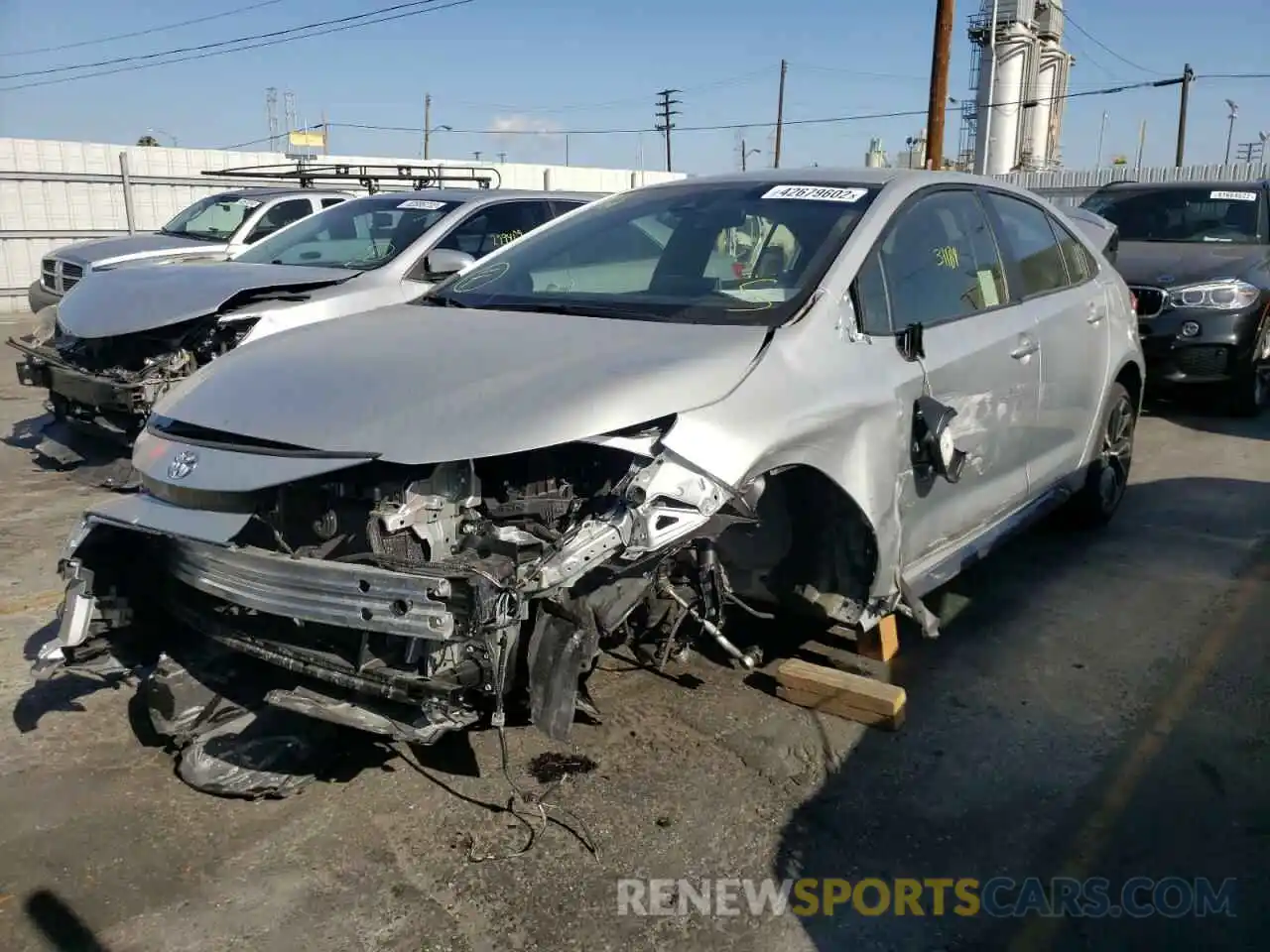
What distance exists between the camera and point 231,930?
261 centimetres

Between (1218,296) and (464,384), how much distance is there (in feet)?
23.8

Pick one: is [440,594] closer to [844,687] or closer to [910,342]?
[844,687]

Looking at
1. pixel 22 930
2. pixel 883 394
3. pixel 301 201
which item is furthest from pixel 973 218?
pixel 301 201

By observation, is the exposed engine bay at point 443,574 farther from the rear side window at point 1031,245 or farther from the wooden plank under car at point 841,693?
the rear side window at point 1031,245

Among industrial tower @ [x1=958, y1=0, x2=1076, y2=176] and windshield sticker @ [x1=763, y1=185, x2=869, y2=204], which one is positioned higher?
industrial tower @ [x1=958, y1=0, x2=1076, y2=176]

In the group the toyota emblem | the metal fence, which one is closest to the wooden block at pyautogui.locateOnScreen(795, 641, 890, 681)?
the toyota emblem

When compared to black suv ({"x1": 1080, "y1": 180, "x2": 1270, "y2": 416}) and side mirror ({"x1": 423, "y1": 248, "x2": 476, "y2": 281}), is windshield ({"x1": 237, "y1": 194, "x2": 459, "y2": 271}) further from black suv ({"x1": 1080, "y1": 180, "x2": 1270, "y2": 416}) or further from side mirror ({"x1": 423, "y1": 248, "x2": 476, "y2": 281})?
black suv ({"x1": 1080, "y1": 180, "x2": 1270, "y2": 416})

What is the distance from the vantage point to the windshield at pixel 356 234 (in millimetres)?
7500

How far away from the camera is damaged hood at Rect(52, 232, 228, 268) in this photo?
10.7 meters

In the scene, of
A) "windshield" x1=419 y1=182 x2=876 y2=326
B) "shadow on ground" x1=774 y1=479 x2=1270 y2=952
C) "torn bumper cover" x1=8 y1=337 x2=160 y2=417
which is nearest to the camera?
"shadow on ground" x1=774 y1=479 x2=1270 y2=952

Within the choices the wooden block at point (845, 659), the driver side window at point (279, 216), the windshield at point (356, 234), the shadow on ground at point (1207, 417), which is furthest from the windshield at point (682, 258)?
the driver side window at point (279, 216)

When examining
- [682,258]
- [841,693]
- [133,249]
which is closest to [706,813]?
[841,693]

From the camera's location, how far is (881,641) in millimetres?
3996

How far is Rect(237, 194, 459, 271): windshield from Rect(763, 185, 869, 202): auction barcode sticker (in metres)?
3.95
